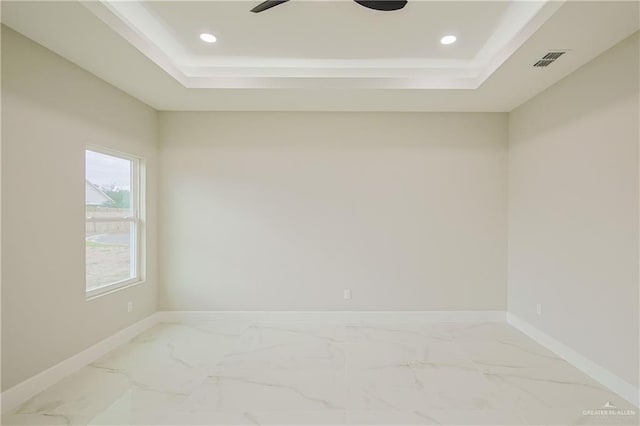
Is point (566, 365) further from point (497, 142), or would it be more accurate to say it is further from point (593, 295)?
point (497, 142)

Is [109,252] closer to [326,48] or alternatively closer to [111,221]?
[111,221]

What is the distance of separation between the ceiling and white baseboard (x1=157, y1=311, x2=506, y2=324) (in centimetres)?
267

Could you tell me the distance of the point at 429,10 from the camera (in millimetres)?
2316

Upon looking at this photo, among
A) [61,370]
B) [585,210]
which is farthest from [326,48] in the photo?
[61,370]

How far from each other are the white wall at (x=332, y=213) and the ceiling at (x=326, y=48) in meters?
0.40

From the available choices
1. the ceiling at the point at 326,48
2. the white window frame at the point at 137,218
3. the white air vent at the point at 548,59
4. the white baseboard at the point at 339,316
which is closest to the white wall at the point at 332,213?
the white baseboard at the point at 339,316

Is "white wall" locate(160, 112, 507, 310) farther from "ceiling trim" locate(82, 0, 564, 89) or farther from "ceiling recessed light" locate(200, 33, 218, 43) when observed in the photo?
"ceiling recessed light" locate(200, 33, 218, 43)

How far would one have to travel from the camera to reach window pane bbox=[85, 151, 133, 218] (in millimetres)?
2922

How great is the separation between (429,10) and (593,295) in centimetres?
283

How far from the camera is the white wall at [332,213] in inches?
153

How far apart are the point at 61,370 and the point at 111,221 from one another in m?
1.45

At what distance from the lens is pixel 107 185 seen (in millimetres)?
3188

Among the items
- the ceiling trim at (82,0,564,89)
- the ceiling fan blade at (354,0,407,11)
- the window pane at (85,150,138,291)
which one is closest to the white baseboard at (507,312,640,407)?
the ceiling trim at (82,0,564,89)

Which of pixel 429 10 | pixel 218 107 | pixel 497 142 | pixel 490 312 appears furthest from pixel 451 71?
pixel 490 312
